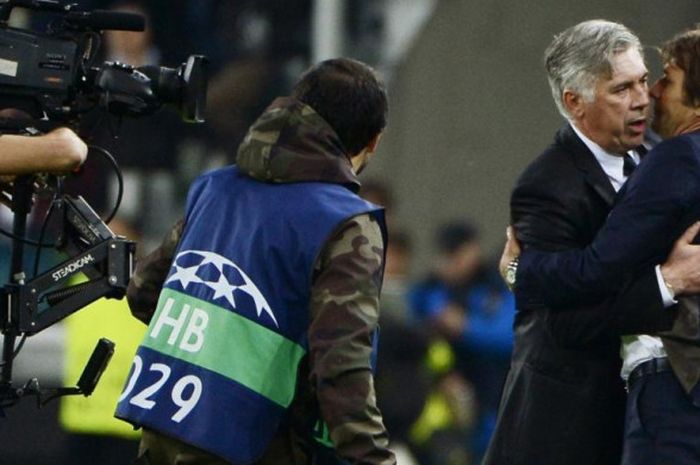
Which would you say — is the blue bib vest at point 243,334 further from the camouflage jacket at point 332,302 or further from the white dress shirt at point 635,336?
the white dress shirt at point 635,336

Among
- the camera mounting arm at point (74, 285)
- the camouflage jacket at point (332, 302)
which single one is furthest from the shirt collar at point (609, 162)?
the camera mounting arm at point (74, 285)

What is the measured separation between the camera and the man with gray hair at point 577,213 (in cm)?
424

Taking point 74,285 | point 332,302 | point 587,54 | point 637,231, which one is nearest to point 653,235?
→ point 637,231

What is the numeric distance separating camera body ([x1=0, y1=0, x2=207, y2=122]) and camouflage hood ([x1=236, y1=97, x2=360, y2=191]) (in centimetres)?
69

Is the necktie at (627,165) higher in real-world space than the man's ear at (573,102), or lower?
lower

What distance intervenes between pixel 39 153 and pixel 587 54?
49.2 inches

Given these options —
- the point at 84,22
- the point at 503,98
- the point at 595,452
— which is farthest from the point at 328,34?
the point at 595,452

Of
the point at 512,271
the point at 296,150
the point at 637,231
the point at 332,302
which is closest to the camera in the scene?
the point at 332,302

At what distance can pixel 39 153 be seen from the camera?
14.2 ft

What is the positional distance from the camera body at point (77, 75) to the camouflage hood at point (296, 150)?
2.27ft

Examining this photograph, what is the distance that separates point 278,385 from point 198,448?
0.20 m

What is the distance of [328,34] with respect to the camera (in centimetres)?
737

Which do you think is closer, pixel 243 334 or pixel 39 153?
pixel 243 334

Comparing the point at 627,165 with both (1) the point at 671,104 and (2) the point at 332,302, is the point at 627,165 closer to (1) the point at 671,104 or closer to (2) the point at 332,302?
(1) the point at 671,104
